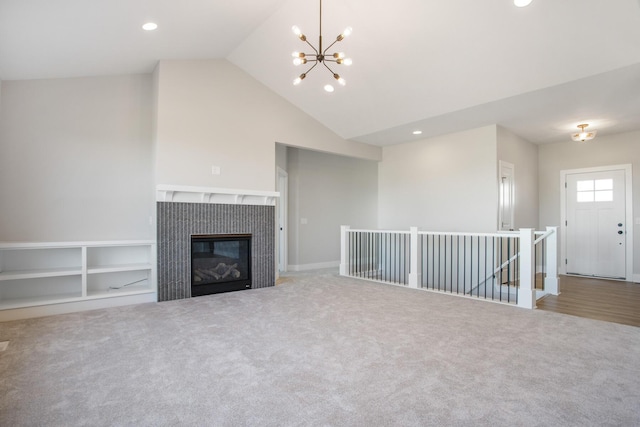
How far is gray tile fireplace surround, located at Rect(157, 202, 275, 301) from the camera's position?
14.8 ft

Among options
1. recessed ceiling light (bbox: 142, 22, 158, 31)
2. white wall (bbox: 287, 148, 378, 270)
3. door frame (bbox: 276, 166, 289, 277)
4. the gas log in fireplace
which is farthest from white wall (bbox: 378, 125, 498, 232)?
recessed ceiling light (bbox: 142, 22, 158, 31)

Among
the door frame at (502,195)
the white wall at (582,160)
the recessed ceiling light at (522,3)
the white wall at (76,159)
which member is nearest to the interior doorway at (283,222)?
the white wall at (76,159)

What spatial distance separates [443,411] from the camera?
1.89 meters

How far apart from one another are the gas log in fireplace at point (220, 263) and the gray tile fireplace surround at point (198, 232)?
0.28 feet

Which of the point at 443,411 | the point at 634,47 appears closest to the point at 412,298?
the point at 443,411

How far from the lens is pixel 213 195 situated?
495cm

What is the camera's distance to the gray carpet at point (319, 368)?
1.87 meters

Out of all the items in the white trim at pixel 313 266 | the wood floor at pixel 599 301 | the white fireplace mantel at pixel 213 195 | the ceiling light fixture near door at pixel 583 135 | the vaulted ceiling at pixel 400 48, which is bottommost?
the wood floor at pixel 599 301

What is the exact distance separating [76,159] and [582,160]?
341 inches

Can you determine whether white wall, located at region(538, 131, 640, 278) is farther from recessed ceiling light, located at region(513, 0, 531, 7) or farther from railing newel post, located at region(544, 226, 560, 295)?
recessed ceiling light, located at region(513, 0, 531, 7)

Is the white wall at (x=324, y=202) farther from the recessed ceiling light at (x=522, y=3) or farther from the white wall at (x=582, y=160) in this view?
the recessed ceiling light at (x=522, y=3)

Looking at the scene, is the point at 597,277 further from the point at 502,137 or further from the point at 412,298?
the point at 412,298

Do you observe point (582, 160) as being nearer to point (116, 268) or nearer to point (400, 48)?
point (400, 48)

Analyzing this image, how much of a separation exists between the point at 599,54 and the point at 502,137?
246cm
